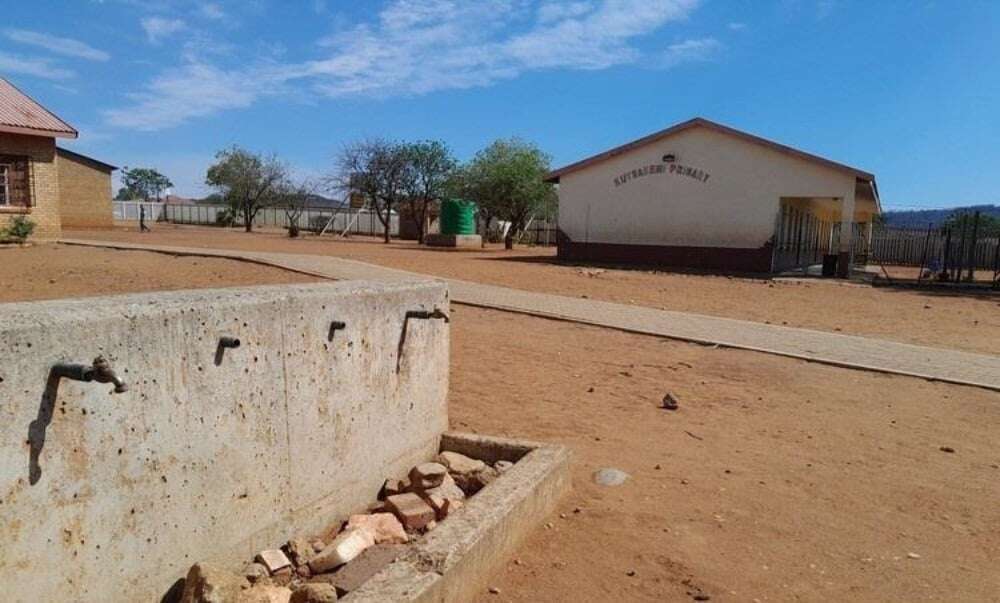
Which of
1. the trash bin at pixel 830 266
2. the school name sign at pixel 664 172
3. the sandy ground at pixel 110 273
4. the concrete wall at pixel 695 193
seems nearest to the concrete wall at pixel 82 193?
the sandy ground at pixel 110 273

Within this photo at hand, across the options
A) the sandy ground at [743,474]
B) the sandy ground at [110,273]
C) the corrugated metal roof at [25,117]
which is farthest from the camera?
the corrugated metal roof at [25,117]

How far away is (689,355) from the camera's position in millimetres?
8609

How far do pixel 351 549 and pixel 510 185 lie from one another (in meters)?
35.7

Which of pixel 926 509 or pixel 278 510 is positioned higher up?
pixel 278 510

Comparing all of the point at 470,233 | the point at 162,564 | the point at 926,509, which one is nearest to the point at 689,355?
the point at 926,509

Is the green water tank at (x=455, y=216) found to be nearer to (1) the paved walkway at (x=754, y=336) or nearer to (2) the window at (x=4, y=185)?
(2) the window at (x=4, y=185)

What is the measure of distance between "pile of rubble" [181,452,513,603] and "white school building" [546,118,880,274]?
68.0 ft

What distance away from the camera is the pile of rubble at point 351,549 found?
2.53 meters

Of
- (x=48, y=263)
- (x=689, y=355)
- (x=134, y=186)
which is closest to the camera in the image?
(x=689, y=355)

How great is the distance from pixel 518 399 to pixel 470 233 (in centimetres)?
3177

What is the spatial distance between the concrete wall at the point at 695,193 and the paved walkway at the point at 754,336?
38.9ft

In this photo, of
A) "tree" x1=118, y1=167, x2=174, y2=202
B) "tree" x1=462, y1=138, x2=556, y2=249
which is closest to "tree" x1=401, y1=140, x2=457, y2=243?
"tree" x1=462, y1=138, x2=556, y2=249

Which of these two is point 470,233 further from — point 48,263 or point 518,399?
point 518,399

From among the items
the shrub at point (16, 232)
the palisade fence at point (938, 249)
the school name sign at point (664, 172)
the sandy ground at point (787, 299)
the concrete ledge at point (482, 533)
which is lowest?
the concrete ledge at point (482, 533)
